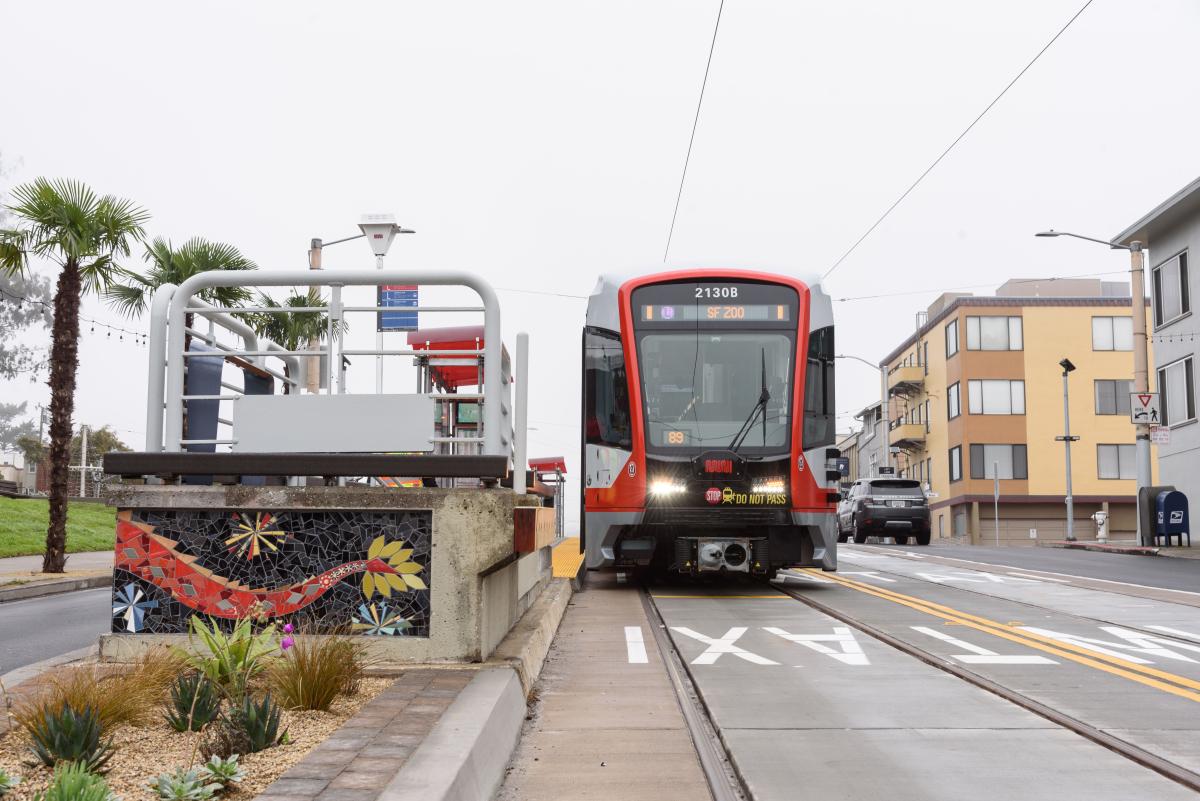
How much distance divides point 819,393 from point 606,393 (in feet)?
8.08

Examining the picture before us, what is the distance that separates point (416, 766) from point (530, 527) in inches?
131

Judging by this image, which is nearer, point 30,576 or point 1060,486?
point 30,576

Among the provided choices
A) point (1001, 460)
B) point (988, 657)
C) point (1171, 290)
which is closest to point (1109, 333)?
point (1001, 460)

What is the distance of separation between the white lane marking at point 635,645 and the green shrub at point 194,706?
4.33 m

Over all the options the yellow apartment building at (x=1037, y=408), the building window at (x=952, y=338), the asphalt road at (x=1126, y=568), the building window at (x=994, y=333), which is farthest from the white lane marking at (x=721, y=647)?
the building window at (x=952, y=338)

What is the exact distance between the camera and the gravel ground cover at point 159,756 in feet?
14.1

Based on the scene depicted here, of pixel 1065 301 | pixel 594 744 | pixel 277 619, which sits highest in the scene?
pixel 1065 301

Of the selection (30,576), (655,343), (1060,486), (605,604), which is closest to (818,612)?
(605,604)

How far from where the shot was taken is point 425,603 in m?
7.29

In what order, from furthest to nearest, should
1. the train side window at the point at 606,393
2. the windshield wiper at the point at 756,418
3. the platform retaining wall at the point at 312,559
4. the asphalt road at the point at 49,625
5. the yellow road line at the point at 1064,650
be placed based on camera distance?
1. the train side window at the point at 606,393
2. the windshield wiper at the point at 756,418
3. the asphalt road at the point at 49,625
4. the yellow road line at the point at 1064,650
5. the platform retaining wall at the point at 312,559

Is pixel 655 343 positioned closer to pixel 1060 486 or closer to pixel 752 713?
pixel 752 713

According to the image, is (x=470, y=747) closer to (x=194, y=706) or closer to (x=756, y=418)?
(x=194, y=706)

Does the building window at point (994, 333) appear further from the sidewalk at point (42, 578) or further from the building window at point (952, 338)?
the sidewalk at point (42, 578)

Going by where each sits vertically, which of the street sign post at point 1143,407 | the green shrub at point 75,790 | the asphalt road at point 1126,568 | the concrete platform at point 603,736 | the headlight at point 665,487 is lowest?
the concrete platform at point 603,736
